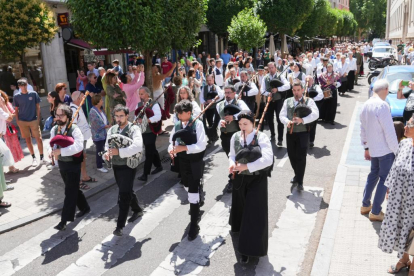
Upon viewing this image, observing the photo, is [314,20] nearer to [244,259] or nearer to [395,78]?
[395,78]

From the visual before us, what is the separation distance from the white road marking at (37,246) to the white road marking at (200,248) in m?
1.70

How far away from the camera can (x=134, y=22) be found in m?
8.84

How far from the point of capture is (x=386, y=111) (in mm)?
5480

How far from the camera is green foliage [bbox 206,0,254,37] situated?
26344 millimetres

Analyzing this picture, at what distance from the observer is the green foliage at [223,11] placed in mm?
26344

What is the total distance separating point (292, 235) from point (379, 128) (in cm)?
188

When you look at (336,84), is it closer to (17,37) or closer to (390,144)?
(390,144)

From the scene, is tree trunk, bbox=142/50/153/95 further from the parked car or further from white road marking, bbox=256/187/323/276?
the parked car

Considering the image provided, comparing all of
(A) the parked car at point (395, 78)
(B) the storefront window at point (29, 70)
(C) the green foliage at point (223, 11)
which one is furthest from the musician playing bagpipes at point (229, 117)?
(C) the green foliage at point (223, 11)

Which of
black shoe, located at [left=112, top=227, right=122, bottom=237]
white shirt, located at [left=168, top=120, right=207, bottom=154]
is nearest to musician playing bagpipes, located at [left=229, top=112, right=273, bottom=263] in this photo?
white shirt, located at [left=168, top=120, right=207, bottom=154]

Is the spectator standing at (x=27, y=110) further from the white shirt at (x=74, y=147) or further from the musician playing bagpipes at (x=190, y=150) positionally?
the musician playing bagpipes at (x=190, y=150)

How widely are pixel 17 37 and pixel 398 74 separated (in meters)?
10.7

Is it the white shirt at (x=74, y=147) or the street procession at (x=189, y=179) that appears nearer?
the street procession at (x=189, y=179)

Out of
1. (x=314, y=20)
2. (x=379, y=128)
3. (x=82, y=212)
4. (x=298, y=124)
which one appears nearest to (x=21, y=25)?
(x=82, y=212)
